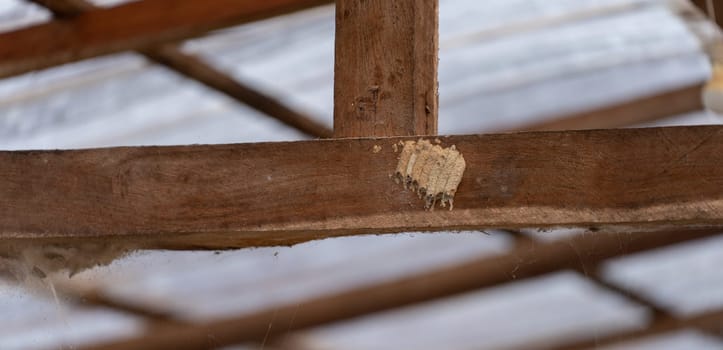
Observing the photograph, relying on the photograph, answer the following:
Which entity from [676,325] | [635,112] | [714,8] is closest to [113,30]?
[714,8]

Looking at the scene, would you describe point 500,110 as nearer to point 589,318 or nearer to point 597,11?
point 597,11

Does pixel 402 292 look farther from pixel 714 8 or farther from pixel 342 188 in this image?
pixel 342 188

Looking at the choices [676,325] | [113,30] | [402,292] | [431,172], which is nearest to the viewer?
[431,172]

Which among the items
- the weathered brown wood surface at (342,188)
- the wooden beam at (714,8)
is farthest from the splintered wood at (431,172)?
the wooden beam at (714,8)

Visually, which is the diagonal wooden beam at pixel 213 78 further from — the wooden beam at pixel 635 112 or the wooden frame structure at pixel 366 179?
the wooden frame structure at pixel 366 179

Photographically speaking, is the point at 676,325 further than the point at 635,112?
Yes
